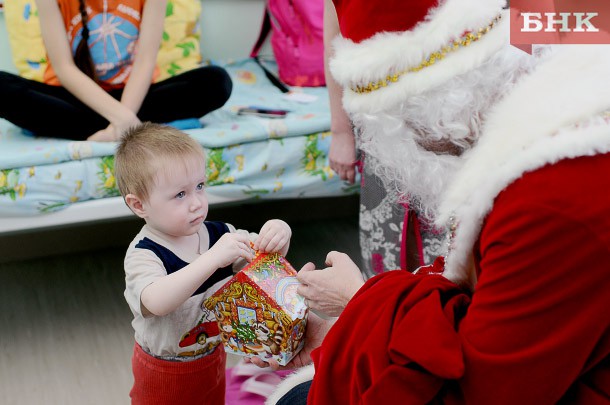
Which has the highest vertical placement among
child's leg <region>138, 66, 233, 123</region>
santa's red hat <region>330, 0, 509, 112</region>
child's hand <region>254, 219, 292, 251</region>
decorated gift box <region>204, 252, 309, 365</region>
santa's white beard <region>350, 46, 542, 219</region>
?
santa's red hat <region>330, 0, 509, 112</region>

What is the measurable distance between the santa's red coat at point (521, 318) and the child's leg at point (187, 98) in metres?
1.29

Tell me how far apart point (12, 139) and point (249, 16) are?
3.91ft

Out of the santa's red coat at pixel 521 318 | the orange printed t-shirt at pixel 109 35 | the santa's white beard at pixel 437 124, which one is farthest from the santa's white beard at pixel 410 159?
the orange printed t-shirt at pixel 109 35

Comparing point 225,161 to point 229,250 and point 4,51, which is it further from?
point 4,51

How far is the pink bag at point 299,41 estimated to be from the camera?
241cm

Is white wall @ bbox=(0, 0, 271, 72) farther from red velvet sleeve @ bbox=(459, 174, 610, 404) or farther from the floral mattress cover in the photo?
red velvet sleeve @ bbox=(459, 174, 610, 404)

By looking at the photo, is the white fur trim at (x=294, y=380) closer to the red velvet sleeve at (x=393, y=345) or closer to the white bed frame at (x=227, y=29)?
the red velvet sleeve at (x=393, y=345)

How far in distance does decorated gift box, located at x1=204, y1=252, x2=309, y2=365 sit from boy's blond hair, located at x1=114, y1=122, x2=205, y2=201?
218mm

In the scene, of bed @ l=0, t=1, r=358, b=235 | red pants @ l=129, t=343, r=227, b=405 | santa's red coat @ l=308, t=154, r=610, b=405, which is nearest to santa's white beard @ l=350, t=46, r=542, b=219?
santa's red coat @ l=308, t=154, r=610, b=405

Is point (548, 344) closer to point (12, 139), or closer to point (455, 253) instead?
point (455, 253)

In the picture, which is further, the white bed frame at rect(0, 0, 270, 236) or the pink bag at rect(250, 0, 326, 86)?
the white bed frame at rect(0, 0, 270, 236)

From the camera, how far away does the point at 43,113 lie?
186 cm

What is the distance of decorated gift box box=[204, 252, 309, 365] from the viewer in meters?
1.08

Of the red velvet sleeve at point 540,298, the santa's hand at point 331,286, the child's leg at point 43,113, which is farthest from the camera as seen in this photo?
the child's leg at point 43,113
